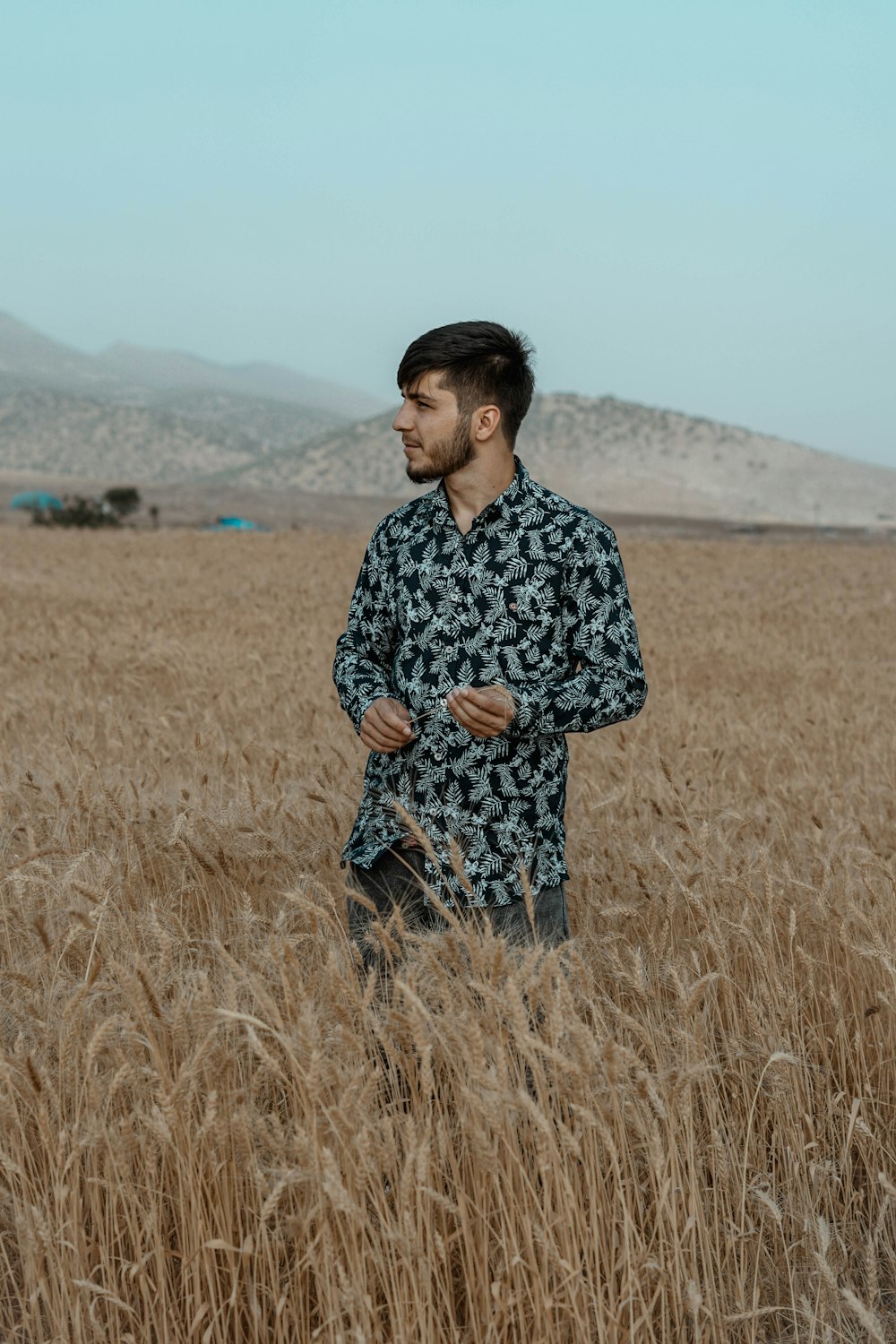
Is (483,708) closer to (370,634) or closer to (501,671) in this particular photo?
(501,671)

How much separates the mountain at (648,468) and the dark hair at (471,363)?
9225 centimetres

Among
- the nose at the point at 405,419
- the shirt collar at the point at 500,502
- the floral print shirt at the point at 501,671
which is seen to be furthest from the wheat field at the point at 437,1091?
the nose at the point at 405,419

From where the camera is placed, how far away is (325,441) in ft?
385

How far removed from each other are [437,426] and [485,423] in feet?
0.34

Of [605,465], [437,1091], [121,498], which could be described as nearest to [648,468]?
[605,465]

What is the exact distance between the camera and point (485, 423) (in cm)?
272

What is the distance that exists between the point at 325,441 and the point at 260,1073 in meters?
118

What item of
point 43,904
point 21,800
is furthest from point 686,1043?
point 21,800

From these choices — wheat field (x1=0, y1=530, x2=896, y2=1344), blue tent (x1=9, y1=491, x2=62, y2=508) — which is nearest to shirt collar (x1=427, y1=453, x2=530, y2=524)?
wheat field (x1=0, y1=530, x2=896, y2=1344)

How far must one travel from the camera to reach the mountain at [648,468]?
10031 centimetres

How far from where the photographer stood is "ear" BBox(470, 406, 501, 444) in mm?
2709

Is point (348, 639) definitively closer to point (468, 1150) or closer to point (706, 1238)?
point (468, 1150)

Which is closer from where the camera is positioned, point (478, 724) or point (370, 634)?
point (478, 724)

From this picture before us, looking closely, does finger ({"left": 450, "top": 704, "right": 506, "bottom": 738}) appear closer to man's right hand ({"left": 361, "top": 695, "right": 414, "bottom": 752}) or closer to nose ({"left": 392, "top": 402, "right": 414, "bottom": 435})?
man's right hand ({"left": 361, "top": 695, "right": 414, "bottom": 752})
